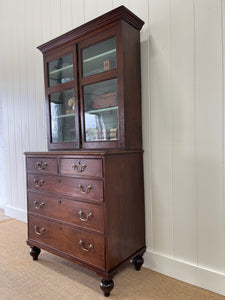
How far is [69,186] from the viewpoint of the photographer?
5.12 feet

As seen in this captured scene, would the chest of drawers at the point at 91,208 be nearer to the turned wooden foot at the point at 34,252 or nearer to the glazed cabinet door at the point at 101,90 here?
the turned wooden foot at the point at 34,252

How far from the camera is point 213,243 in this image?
1.44 metres

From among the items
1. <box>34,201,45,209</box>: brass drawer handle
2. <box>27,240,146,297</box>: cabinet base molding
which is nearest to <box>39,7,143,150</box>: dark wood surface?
<box>34,201,45,209</box>: brass drawer handle

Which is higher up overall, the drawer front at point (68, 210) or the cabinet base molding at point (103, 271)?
the drawer front at point (68, 210)

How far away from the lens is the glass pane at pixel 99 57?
158 centimetres

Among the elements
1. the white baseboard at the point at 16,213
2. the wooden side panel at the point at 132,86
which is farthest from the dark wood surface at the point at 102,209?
the white baseboard at the point at 16,213

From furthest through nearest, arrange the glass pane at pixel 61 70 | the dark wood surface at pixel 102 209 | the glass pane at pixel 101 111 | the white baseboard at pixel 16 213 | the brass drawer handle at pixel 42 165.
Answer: the white baseboard at pixel 16 213
the glass pane at pixel 61 70
the brass drawer handle at pixel 42 165
the glass pane at pixel 101 111
the dark wood surface at pixel 102 209

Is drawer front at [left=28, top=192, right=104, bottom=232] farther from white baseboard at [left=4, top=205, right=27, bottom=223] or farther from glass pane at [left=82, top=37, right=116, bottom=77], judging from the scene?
white baseboard at [left=4, top=205, right=27, bottom=223]

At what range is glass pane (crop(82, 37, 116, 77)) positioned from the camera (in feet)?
5.18

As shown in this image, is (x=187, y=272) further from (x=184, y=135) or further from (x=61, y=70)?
(x=61, y=70)

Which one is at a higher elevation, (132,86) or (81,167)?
(132,86)

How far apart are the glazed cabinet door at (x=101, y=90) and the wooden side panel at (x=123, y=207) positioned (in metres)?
0.19

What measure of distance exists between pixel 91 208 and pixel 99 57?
1117 mm

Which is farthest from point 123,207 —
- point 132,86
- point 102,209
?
point 132,86
